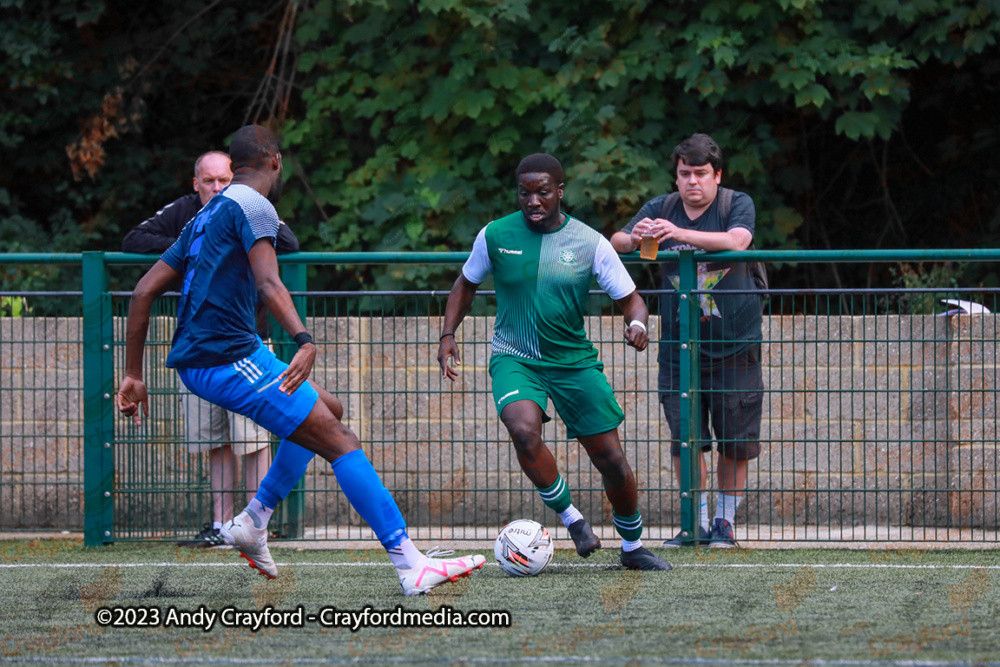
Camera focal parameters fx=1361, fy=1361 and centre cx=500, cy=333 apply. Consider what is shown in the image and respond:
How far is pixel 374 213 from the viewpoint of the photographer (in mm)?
11930

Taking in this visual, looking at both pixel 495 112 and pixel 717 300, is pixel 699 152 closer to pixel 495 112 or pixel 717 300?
pixel 717 300

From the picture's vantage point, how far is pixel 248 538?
5.86 metres

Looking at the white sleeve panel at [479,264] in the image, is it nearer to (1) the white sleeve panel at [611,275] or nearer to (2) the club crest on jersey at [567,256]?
(2) the club crest on jersey at [567,256]

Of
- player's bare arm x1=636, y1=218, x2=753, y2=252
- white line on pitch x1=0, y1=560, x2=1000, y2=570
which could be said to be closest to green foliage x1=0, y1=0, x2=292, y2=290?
white line on pitch x1=0, y1=560, x2=1000, y2=570

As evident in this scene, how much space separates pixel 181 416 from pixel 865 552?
402 cm

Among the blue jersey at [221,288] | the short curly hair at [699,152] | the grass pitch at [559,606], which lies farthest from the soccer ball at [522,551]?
the short curly hair at [699,152]

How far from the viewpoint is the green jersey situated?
6406 millimetres

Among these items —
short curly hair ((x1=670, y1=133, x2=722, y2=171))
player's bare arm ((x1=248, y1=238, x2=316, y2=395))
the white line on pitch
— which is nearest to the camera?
player's bare arm ((x1=248, y1=238, x2=316, y2=395))

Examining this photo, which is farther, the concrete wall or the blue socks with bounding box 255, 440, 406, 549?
the concrete wall

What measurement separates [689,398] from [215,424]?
2709mm

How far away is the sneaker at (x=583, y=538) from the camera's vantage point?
643 centimetres

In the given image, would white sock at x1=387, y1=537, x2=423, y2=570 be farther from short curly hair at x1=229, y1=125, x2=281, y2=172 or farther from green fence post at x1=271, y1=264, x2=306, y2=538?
green fence post at x1=271, y1=264, x2=306, y2=538

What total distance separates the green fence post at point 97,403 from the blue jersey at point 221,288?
2290 mm

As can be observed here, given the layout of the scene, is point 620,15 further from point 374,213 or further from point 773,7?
point 374,213
